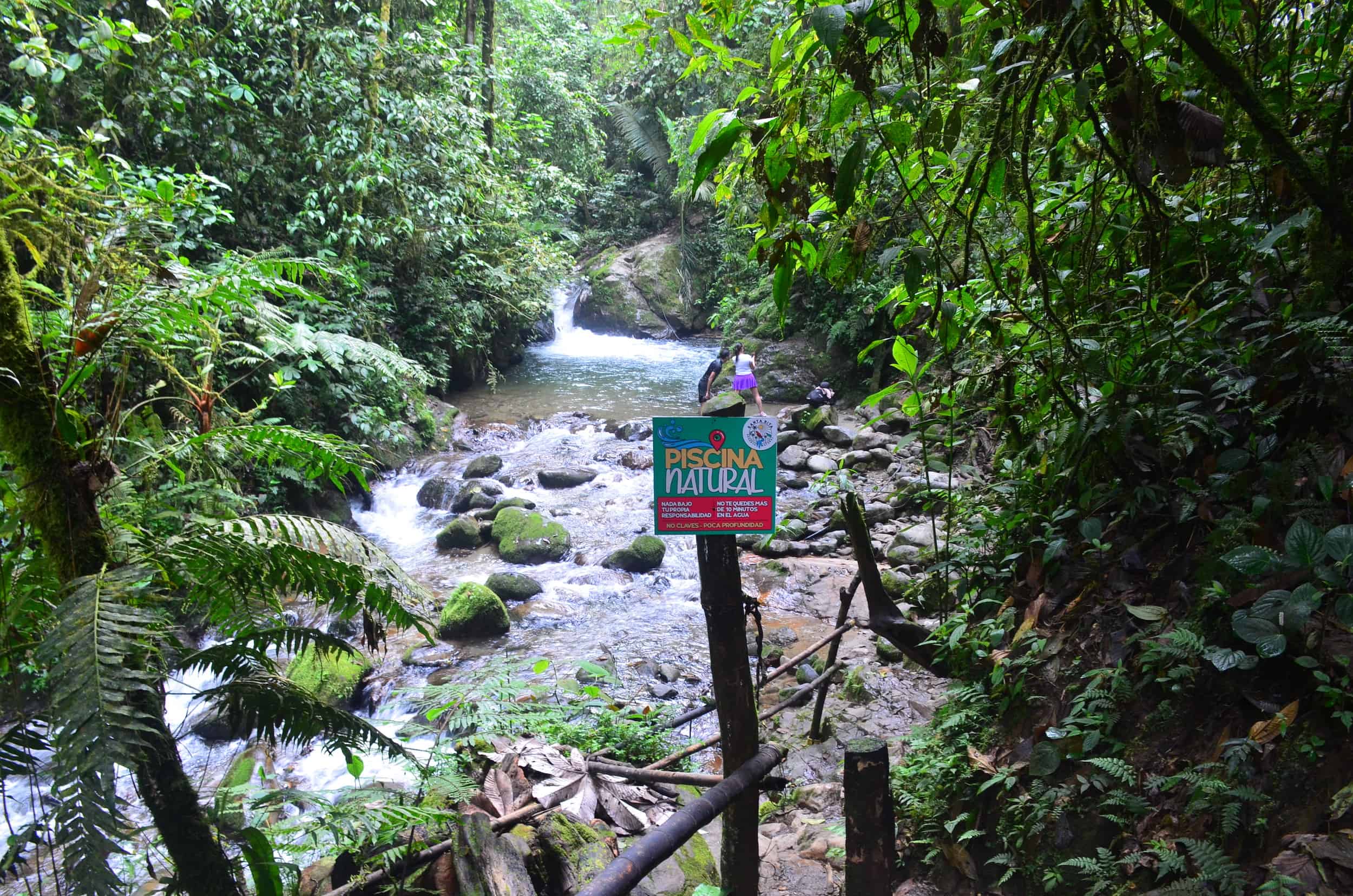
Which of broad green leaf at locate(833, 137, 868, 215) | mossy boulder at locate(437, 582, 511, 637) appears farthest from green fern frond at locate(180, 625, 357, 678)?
mossy boulder at locate(437, 582, 511, 637)

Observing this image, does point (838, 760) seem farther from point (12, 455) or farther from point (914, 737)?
point (12, 455)

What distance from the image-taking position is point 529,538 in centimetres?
808

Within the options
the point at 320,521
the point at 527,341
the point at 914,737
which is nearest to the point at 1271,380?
the point at 914,737

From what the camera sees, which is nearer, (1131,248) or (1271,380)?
(1271,380)

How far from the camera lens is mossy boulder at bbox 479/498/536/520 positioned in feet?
28.8

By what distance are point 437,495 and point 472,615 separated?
352 cm

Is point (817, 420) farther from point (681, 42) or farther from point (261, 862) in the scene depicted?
point (261, 862)

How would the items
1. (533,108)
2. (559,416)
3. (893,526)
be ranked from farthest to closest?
(533,108) → (559,416) → (893,526)

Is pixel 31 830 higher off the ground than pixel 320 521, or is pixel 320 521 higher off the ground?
pixel 320 521

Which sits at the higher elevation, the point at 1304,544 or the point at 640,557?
the point at 1304,544

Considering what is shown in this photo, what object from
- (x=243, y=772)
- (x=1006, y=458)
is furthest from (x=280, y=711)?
(x=243, y=772)

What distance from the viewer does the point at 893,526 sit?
708 centimetres

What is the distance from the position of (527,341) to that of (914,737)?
16725mm

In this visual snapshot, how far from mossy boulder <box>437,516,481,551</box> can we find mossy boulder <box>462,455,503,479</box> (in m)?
1.67
